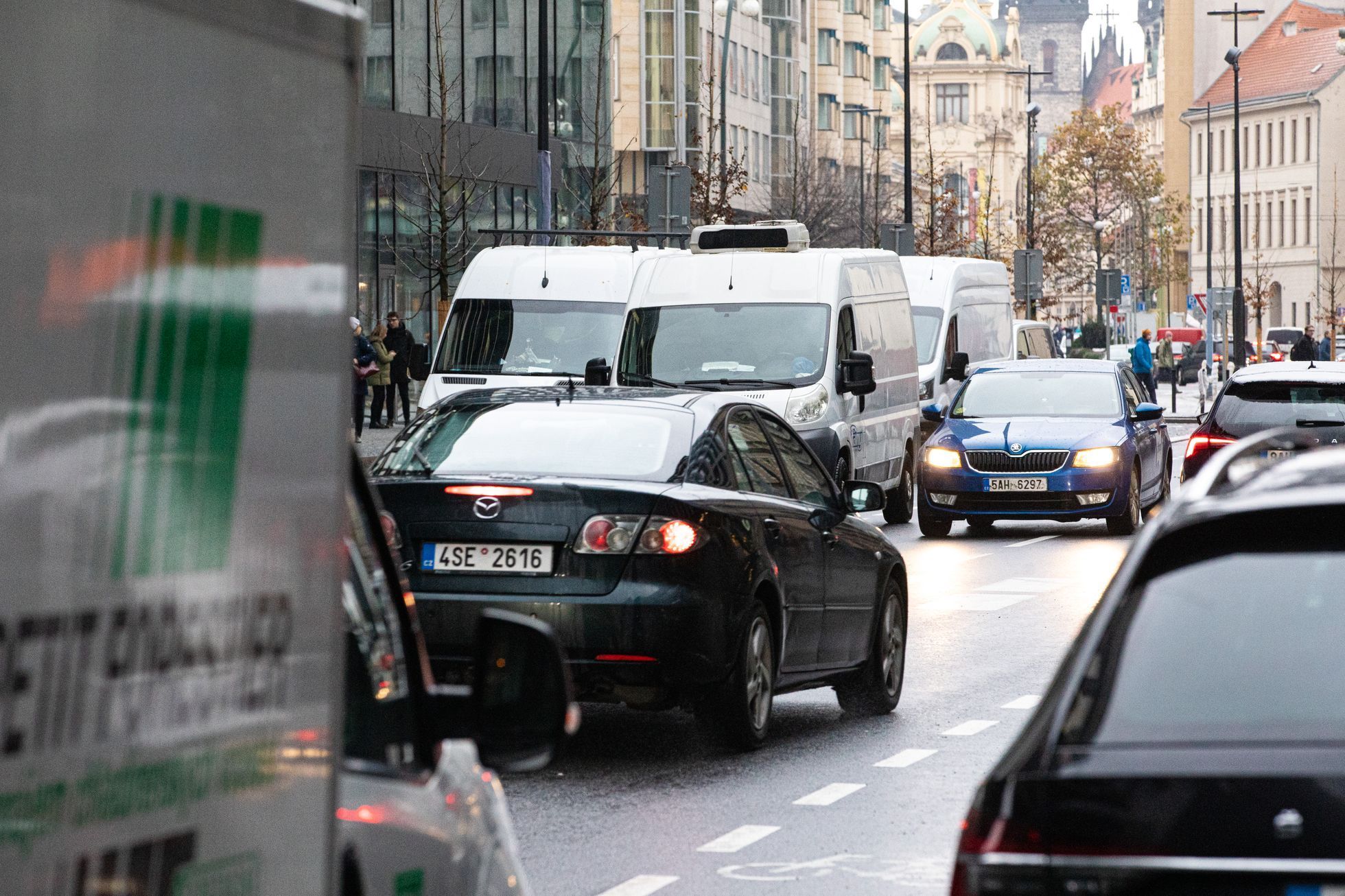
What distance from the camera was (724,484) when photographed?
10336 mm

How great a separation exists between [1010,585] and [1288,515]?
1398cm

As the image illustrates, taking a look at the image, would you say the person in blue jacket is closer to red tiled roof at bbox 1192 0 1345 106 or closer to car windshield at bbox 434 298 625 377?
car windshield at bbox 434 298 625 377

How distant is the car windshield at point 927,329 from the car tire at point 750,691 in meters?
19.4

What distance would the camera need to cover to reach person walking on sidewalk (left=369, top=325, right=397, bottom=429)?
38.9 meters

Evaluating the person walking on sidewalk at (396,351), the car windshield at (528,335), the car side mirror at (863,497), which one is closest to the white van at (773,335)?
the car windshield at (528,335)

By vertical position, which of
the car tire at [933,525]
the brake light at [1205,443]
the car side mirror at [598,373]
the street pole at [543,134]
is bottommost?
the car tire at [933,525]

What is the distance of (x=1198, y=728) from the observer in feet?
13.2

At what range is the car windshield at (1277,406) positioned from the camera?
1970 centimetres

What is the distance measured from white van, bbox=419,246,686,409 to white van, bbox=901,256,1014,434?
17.2ft

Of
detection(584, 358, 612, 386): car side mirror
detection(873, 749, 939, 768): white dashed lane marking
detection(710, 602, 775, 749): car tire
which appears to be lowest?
detection(873, 749, 939, 768): white dashed lane marking

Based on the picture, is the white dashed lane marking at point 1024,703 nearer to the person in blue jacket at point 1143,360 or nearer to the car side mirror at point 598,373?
the car side mirror at point 598,373

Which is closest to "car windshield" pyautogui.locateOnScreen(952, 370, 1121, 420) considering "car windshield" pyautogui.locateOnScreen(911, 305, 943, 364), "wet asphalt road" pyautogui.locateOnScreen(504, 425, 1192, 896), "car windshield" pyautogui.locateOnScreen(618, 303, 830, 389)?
"car windshield" pyautogui.locateOnScreen(618, 303, 830, 389)

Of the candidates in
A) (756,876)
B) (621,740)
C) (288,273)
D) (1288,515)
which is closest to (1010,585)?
(621,740)

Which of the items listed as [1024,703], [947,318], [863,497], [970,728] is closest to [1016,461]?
[947,318]
